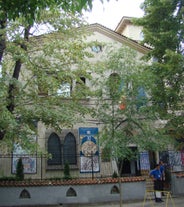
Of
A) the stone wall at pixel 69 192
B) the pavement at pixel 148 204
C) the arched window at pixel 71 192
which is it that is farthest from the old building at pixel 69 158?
the pavement at pixel 148 204

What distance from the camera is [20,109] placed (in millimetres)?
11727

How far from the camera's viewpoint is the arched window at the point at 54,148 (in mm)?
17188

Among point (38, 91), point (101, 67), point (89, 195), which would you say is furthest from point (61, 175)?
point (101, 67)

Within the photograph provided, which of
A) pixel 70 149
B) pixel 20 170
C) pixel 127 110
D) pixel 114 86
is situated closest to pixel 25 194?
pixel 20 170

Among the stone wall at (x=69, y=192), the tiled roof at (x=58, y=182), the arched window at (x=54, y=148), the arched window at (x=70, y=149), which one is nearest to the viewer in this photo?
the stone wall at (x=69, y=192)

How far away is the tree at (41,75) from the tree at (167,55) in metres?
3.89

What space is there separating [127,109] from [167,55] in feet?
14.4

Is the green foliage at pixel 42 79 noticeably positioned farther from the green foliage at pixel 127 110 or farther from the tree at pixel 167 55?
the tree at pixel 167 55

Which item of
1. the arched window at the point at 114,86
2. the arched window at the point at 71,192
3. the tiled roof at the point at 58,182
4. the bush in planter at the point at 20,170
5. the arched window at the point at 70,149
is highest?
the arched window at the point at 114,86

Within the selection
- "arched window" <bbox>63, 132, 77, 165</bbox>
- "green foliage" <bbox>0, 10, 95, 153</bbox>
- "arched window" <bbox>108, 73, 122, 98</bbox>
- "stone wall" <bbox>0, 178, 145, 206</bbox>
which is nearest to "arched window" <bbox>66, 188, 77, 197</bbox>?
"stone wall" <bbox>0, 178, 145, 206</bbox>

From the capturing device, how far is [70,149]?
17734 millimetres

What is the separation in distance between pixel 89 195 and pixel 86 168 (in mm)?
2923

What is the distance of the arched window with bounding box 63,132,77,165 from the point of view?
17.4 metres

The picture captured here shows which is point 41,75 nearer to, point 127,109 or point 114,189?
point 127,109
